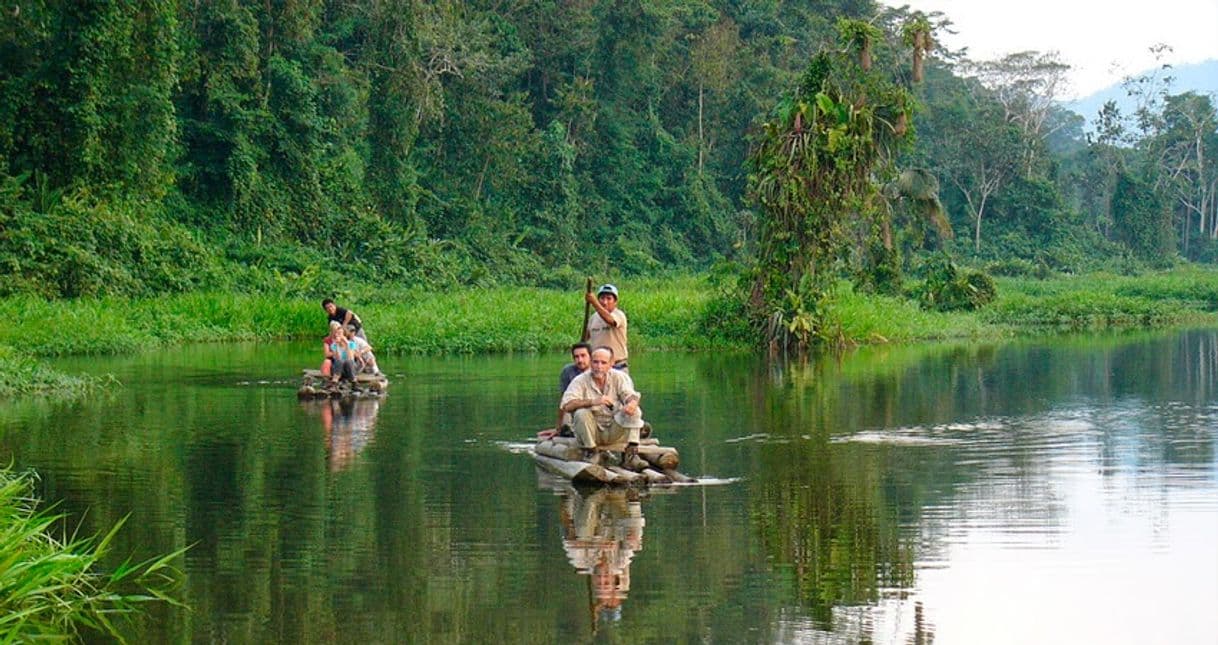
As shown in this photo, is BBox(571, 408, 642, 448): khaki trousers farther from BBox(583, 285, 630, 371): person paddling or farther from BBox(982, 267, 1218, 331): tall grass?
BBox(982, 267, 1218, 331): tall grass

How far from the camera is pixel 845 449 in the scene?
14703mm

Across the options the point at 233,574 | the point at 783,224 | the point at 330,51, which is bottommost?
the point at 233,574

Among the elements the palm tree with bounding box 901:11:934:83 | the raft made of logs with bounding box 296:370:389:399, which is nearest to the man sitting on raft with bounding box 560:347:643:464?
the raft made of logs with bounding box 296:370:389:399

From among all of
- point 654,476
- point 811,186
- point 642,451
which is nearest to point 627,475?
point 654,476

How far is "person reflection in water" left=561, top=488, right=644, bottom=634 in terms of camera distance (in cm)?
831

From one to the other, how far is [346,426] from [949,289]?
1019 inches

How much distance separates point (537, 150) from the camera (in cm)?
5178

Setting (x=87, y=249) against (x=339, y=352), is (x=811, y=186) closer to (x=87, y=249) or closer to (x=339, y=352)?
(x=339, y=352)

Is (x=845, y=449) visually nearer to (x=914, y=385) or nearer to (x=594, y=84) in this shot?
(x=914, y=385)

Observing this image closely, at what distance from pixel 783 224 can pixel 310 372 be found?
1171cm

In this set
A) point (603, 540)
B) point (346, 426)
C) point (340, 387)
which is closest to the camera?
point (603, 540)

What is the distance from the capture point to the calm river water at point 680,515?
7863mm

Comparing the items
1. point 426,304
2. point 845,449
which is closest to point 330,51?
point 426,304

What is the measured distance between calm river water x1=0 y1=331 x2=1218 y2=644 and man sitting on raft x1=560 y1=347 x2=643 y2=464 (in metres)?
0.50
